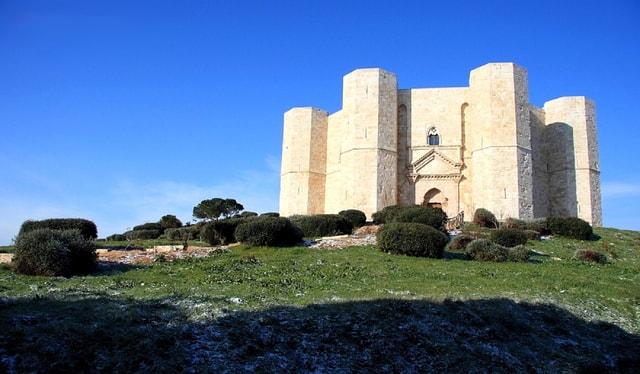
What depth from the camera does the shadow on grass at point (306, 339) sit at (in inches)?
247

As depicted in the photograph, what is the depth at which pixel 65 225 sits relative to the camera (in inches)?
674

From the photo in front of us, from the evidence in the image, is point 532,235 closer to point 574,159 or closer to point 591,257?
point 591,257

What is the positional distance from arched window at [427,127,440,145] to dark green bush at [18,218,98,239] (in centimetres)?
2622

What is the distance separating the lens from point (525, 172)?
1357 inches

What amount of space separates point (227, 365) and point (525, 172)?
32.1 metres

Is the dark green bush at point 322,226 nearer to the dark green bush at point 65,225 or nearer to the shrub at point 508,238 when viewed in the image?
the shrub at point 508,238

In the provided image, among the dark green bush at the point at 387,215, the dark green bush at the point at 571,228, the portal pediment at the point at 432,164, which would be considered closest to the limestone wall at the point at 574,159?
the portal pediment at the point at 432,164

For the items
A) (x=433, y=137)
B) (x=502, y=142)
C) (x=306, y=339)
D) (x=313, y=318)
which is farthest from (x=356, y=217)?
(x=306, y=339)

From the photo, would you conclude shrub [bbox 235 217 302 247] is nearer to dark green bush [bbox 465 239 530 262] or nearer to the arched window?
dark green bush [bbox 465 239 530 262]

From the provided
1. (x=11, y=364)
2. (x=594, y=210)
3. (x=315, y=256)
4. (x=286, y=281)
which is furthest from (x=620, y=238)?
(x=11, y=364)

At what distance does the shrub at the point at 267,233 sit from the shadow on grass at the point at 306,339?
8276 mm

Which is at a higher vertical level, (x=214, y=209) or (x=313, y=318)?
(x=214, y=209)

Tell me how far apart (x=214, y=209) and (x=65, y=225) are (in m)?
27.5

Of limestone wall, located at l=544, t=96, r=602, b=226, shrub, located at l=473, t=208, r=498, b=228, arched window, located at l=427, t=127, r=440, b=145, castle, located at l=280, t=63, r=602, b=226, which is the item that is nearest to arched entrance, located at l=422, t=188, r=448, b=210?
castle, located at l=280, t=63, r=602, b=226
